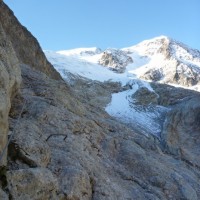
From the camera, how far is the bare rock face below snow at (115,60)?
12446 cm

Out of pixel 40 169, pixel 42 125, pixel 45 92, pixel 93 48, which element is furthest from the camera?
pixel 93 48

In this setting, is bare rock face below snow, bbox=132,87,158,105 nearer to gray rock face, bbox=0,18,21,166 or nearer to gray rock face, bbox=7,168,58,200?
gray rock face, bbox=0,18,21,166

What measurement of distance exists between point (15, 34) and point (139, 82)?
87.9ft

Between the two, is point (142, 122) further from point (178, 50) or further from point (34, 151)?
point (178, 50)

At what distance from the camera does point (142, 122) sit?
1458 inches

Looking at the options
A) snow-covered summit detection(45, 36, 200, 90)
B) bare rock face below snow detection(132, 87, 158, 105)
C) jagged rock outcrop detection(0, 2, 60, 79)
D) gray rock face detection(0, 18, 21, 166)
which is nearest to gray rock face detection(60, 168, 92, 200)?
gray rock face detection(0, 18, 21, 166)

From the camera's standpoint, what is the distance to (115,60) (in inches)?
5044

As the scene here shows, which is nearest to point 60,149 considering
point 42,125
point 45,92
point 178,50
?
point 42,125

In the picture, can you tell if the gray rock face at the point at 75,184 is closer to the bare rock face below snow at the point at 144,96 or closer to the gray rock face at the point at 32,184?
the gray rock face at the point at 32,184

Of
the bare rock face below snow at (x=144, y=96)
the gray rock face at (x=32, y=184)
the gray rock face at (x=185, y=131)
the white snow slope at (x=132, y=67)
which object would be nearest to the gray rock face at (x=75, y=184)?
the gray rock face at (x=32, y=184)

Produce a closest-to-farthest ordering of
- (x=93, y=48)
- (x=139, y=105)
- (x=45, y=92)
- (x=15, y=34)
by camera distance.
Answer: (x=45, y=92)
(x=15, y=34)
(x=139, y=105)
(x=93, y=48)

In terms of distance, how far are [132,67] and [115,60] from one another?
6.35m

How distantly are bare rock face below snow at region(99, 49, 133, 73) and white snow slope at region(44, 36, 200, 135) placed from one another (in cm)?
183

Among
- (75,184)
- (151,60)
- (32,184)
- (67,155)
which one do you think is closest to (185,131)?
(67,155)
